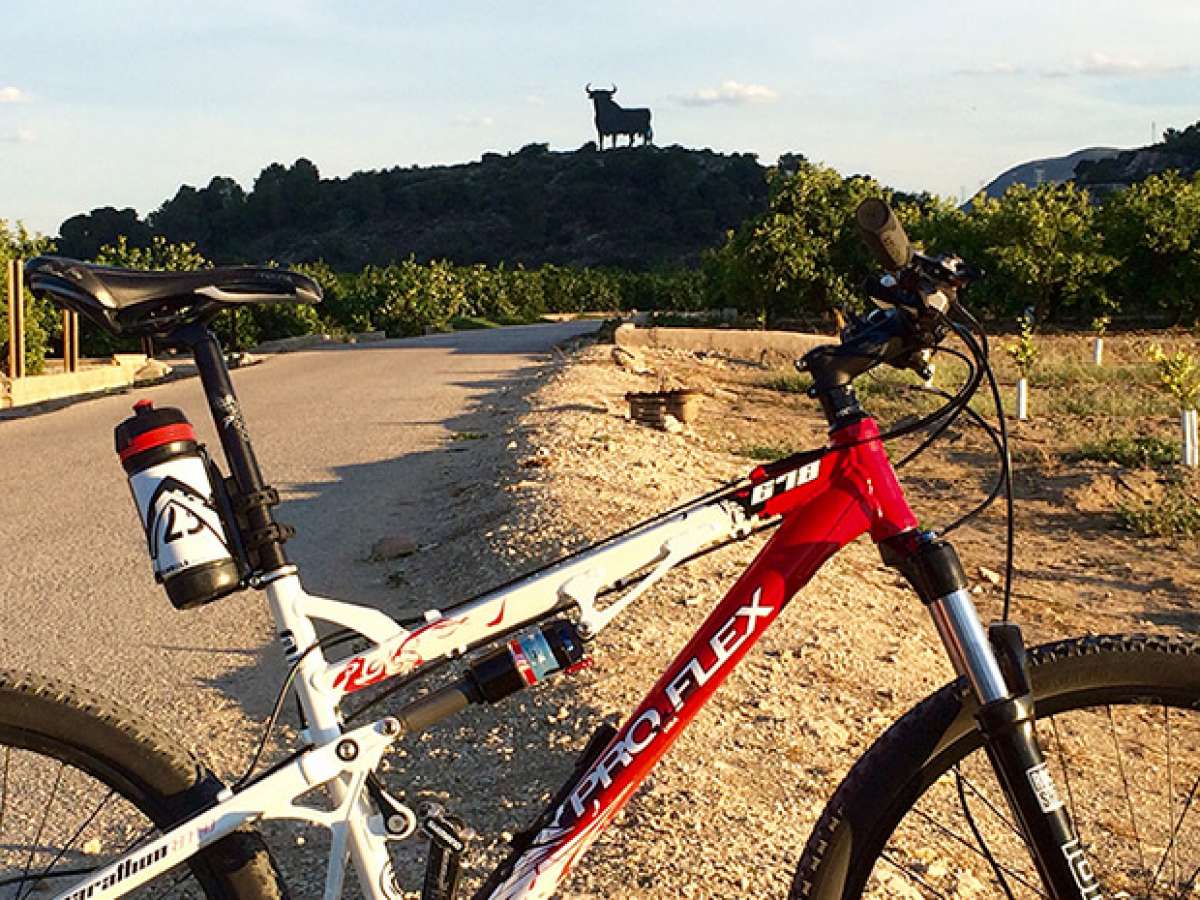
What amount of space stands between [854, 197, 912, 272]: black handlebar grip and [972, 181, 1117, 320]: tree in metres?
24.4

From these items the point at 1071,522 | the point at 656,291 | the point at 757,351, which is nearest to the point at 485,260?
the point at 656,291

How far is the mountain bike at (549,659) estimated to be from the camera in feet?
7.24

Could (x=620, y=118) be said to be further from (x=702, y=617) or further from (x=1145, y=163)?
(x=702, y=617)

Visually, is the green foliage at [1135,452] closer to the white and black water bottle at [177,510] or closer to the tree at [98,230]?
the white and black water bottle at [177,510]

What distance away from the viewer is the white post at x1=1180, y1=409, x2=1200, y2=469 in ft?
40.3

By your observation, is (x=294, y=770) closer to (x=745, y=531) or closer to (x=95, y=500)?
(x=745, y=531)

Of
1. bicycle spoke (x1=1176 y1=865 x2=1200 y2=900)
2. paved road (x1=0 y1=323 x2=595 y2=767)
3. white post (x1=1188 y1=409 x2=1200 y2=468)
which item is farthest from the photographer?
white post (x1=1188 y1=409 x2=1200 y2=468)

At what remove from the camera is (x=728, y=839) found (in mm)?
3490

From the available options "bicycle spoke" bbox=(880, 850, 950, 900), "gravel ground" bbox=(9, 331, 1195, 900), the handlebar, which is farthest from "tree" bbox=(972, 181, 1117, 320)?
the handlebar

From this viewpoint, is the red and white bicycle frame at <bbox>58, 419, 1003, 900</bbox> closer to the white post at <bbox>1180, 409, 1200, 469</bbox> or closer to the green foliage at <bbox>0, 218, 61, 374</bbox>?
the white post at <bbox>1180, 409, 1200, 469</bbox>

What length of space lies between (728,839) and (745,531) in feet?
4.66

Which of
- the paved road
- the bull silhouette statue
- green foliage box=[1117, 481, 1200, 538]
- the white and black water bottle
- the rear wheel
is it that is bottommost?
green foliage box=[1117, 481, 1200, 538]

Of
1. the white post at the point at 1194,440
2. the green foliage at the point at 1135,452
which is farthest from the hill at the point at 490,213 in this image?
the white post at the point at 1194,440

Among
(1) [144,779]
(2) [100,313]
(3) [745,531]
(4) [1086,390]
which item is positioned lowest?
(4) [1086,390]
